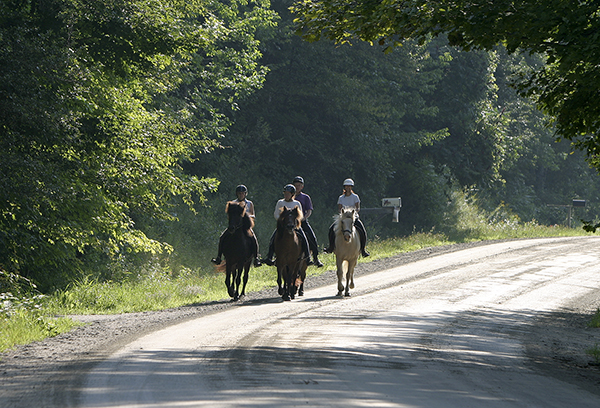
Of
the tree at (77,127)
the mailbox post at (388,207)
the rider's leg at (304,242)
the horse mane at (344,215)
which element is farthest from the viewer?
the mailbox post at (388,207)

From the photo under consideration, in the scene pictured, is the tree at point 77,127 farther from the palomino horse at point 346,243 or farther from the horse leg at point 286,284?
the palomino horse at point 346,243

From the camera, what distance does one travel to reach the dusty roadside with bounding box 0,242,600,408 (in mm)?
7082

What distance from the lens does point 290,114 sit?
118ft

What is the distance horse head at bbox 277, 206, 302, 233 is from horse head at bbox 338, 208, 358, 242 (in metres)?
1.25

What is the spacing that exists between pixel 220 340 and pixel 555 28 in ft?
21.1

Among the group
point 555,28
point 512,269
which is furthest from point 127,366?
point 512,269

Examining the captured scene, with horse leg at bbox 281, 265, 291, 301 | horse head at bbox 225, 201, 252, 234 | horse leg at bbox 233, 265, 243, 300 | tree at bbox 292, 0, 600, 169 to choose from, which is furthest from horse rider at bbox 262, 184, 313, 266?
tree at bbox 292, 0, 600, 169

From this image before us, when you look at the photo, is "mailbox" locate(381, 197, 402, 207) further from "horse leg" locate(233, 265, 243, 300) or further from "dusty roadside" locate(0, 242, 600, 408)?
"horse leg" locate(233, 265, 243, 300)

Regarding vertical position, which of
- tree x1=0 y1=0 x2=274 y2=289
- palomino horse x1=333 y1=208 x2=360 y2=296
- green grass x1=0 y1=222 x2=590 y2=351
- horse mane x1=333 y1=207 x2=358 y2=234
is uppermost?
tree x1=0 y1=0 x2=274 y2=289

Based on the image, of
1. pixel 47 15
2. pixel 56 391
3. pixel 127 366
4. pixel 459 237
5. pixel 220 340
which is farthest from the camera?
pixel 459 237

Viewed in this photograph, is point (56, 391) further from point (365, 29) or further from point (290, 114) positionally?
point (290, 114)

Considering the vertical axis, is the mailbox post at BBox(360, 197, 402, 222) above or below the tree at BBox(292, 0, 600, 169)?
below

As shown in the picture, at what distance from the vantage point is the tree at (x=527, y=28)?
843 cm

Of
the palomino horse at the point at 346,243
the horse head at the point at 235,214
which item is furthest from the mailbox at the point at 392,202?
the horse head at the point at 235,214
